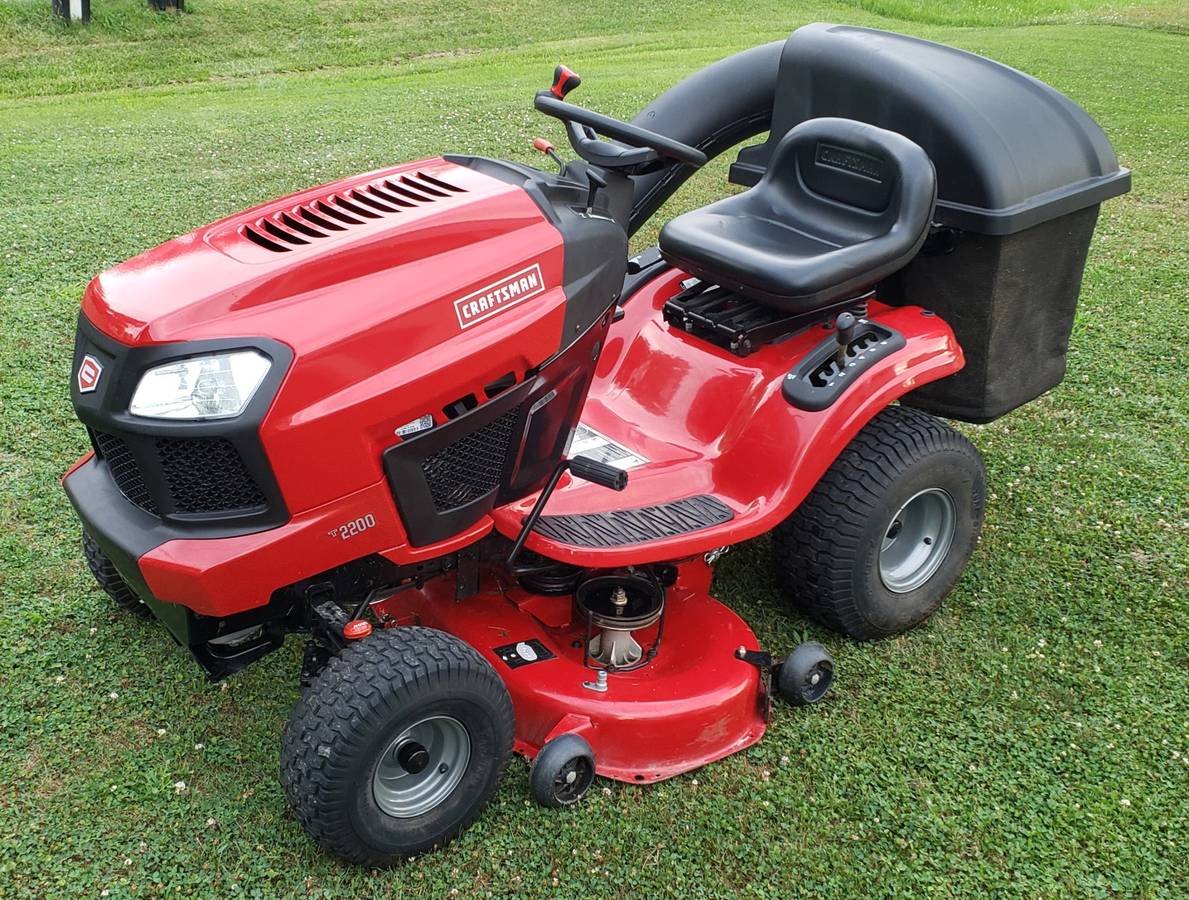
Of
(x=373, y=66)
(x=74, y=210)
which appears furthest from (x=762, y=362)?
(x=373, y=66)

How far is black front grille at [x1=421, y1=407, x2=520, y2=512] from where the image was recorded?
8.22ft

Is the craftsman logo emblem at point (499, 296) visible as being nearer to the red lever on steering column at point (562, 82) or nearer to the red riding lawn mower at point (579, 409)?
the red riding lawn mower at point (579, 409)

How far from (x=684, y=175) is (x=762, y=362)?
2.31 ft

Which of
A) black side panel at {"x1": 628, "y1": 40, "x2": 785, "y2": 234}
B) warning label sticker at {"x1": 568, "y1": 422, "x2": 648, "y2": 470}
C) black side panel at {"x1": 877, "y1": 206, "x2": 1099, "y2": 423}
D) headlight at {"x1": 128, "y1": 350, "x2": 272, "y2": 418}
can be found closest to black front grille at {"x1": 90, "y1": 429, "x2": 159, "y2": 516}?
headlight at {"x1": 128, "y1": 350, "x2": 272, "y2": 418}

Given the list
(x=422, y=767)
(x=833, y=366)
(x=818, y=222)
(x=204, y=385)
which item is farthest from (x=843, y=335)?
(x=204, y=385)

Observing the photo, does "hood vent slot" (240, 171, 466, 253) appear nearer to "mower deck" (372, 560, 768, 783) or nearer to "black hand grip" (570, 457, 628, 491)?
"black hand grip" (570, 457, 628, 491)

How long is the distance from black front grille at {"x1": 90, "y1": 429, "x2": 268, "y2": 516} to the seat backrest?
71.0 inches

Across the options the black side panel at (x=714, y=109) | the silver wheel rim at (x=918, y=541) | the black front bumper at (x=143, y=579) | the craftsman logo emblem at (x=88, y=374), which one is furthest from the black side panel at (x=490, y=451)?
the silver wheel rim at (x=918, y=541)

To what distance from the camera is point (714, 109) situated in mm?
3805

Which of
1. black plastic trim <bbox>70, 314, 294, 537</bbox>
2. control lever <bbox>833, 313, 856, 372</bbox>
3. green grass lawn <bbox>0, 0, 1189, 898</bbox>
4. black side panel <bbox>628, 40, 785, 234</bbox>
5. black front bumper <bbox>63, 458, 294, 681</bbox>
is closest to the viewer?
black plastic trim <bbox>70, 314, 294, 537</bbox>

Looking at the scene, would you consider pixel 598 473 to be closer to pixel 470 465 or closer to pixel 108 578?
pixel 470 465

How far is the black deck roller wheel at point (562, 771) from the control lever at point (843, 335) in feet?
3.97

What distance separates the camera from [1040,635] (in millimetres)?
3385

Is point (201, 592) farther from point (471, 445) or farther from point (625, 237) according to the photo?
point (625, 237)
